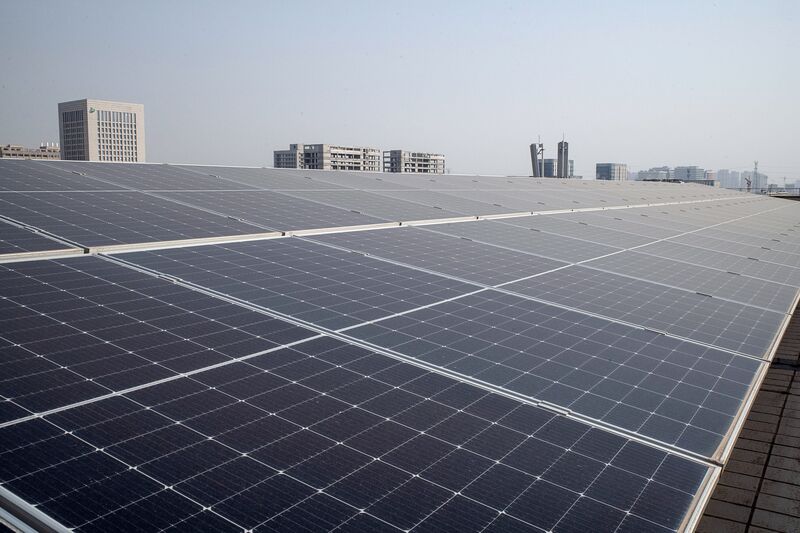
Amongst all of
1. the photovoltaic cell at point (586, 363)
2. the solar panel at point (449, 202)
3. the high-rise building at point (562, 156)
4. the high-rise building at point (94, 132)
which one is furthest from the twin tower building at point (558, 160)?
the high-rise building at point (94, 132)

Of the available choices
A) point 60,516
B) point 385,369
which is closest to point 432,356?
point 385,369

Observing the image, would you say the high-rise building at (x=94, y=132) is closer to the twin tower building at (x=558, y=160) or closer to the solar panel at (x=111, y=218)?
the twin tower building at (x=558, y=160)

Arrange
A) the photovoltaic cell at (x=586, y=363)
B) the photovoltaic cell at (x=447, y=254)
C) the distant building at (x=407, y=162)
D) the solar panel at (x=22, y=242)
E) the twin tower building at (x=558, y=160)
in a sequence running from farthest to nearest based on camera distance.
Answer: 1. the distant building at (x=407, y=162)
2. the twin tower building at (x=558, y=160)
3. the photovoltaic cell at (x=447, y=254)
4. the solar panel at (x=22, y=242)
5. the photovoltaic cell at (x=586, y=363)

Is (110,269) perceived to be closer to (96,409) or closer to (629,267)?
(96,409)

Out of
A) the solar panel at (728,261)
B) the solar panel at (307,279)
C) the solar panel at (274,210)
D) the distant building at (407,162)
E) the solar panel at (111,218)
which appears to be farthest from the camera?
the distant building at (407,162)

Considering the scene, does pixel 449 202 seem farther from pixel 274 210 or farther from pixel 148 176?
pixel 148 176

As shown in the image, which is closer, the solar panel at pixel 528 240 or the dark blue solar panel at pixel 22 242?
the dark blue solar panel at pixel 22 242
